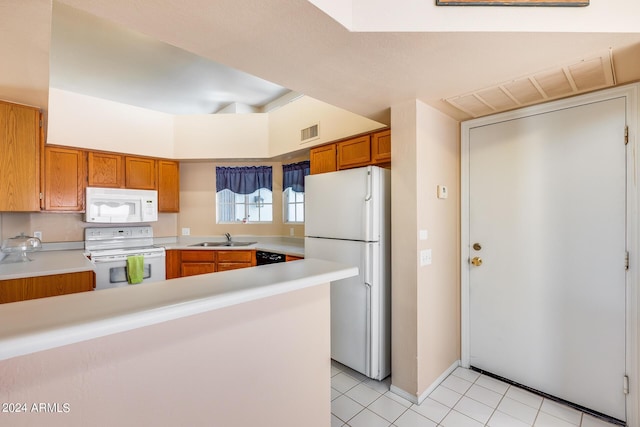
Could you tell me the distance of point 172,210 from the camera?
4250 mm

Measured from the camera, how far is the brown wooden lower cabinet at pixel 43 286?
1.96 meters

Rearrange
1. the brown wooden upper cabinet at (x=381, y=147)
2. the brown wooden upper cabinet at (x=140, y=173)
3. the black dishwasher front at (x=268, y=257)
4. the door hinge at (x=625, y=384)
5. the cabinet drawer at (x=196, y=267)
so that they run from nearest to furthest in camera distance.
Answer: the door hinge at (x=625, y=384)
the brown wooden upper cabinet at (x=381, y=147)
the black dishwasher front at (x=268, y=257)
the brown wooden upper cabinet at (x=140, y=173)
the cabinet drawer at (x=196, y=267)

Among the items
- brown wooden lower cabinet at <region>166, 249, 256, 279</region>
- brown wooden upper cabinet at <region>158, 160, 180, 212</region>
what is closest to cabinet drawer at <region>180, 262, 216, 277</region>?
brown wooden lower cabinet at <region>166, 249, 256, 279</region>

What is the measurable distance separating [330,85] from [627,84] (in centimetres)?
187

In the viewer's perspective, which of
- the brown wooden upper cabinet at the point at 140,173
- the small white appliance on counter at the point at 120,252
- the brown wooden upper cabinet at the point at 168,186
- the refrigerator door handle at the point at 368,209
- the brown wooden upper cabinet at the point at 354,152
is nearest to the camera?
the refrigerator door handle at the point at 368,209

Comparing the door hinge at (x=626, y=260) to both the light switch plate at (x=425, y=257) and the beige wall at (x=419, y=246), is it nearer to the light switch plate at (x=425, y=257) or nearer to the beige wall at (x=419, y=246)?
the beige wall at (x=419, y=246)

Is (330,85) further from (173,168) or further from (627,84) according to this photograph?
(173,168)

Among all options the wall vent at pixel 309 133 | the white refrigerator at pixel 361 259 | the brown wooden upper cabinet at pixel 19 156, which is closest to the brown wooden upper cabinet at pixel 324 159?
the wall vent at pixel 309 133

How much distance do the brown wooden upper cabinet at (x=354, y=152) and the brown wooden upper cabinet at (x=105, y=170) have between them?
115 inches

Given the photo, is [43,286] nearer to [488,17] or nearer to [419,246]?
[419,246]

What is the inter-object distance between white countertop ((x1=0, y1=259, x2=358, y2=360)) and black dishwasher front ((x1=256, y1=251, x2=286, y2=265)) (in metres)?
2.30

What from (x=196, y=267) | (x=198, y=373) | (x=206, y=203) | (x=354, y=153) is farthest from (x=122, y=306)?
(x=206, y=203)

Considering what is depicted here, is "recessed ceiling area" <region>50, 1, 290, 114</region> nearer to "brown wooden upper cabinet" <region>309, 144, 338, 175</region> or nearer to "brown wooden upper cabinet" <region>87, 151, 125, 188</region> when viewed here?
"brown wooden upper cabinet" <region>87, 151, 125, 188</region>

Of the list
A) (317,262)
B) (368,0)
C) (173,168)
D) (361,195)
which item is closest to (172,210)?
(173,168)
